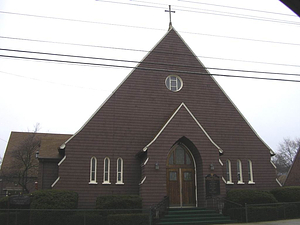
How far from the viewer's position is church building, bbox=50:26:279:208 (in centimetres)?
2061

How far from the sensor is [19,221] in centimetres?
1773

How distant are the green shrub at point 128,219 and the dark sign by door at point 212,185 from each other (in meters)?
4.62

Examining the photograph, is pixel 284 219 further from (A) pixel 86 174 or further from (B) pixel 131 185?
(A) pixel 86 174

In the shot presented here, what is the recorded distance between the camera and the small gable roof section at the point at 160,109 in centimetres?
2217

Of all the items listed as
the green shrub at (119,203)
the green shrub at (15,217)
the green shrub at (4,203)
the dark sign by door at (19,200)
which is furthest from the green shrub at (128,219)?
the green shrub at (4,203)

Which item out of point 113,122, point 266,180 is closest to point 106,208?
point 113,122

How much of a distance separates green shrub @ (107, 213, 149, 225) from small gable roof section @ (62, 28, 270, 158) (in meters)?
5.51

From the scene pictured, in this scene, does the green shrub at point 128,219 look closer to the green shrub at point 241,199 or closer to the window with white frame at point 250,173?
the green shrub at point 241,199

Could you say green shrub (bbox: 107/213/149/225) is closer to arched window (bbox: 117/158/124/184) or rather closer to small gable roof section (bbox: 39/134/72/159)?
arched window (bbox: 117/158/124/184)

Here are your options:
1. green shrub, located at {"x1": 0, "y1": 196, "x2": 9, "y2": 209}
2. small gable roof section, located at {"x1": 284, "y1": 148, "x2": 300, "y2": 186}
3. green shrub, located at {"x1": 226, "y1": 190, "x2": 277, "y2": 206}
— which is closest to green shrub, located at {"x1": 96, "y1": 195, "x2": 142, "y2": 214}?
green shrub, located at {"x1": 0, "y1": 196, "x2": 9, "y2": 209}

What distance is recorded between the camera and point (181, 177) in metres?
21.4

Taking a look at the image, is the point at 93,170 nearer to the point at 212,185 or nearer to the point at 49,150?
the point at 49,150

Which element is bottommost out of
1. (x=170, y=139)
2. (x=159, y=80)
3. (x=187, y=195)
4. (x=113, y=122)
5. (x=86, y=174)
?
(x=187, y=195)

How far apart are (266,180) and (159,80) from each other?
10.2m
